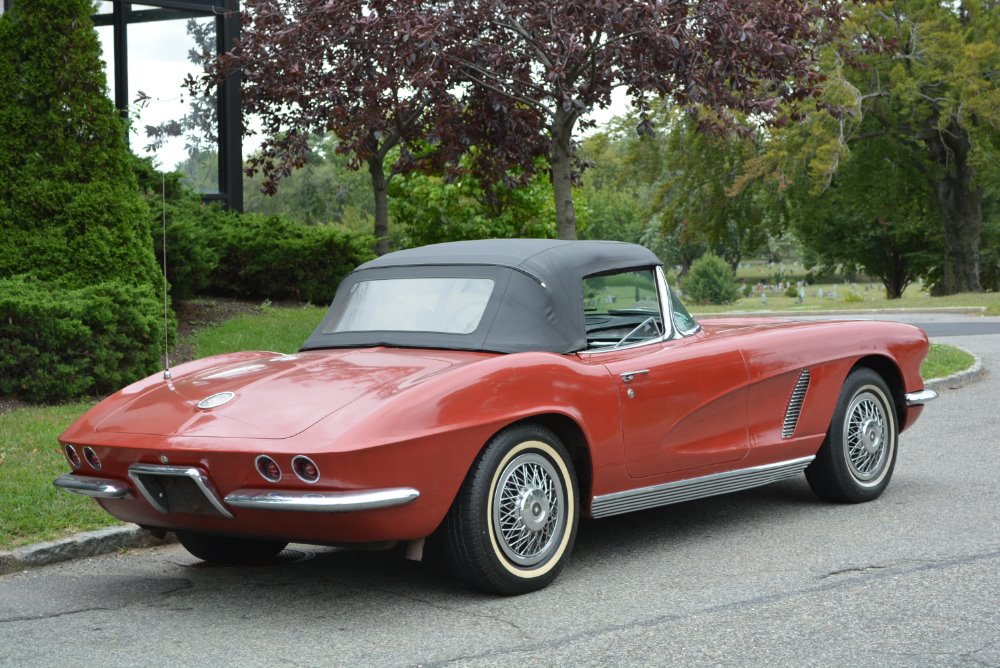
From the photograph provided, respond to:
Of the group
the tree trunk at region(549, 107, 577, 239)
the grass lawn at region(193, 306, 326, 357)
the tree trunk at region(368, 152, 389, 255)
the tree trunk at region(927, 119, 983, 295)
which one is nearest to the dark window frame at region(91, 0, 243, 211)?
the tree trunk at region(368, 152, 389, 255)

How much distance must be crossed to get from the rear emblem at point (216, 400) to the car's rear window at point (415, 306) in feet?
3.25

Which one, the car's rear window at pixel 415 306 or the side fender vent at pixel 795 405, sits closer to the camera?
the car's rear window at pixel 415 306

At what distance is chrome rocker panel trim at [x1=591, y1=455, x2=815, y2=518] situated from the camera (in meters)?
5.43

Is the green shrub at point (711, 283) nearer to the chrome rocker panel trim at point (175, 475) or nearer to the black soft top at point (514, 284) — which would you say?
the black soft top at point (514, 284)

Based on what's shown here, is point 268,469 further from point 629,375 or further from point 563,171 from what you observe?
point 563,171

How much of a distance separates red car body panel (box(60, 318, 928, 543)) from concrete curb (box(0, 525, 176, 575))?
81 cm

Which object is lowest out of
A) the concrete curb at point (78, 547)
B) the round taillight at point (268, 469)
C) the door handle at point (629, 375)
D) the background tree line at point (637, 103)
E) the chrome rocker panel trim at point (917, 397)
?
the concrete curb at point (78, 547)

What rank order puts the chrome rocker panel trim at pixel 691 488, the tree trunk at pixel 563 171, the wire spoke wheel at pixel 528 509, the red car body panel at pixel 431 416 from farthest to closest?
the tree trunk at pixel 563 171 → the chrome rocker panel trim at pixel 691 488 → the wire spoke wheel at pixel 528 509 → the red car body panel at pixel 431 416

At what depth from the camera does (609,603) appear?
485 cm

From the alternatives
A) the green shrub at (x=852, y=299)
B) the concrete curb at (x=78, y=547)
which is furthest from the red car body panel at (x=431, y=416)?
the green shrub at (x=852, y=299)

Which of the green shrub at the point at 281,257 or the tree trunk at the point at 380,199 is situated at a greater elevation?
the tree trunk at the point at 380,199

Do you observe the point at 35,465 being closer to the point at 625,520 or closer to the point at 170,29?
the point at 625,520

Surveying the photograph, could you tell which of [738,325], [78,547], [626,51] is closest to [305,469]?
[78,547]

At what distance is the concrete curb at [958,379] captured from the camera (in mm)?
12195
